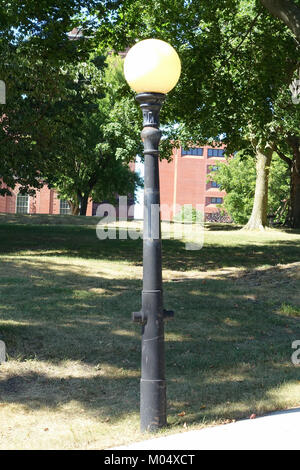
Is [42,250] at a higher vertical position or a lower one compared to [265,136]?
lower

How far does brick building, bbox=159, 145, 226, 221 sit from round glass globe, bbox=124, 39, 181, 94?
278 ft

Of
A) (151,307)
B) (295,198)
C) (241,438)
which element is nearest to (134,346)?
(151,307)

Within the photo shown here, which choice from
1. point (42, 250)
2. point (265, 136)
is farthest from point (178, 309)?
point (265, 136)

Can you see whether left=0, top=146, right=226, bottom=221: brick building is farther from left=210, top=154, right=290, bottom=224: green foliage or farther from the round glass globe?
the round glass globe

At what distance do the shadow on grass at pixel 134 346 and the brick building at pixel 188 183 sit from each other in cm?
7937

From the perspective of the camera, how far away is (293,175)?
33.8 meters

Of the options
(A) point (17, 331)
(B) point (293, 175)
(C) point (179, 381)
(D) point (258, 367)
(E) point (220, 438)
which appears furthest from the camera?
(B) point (293, 175)

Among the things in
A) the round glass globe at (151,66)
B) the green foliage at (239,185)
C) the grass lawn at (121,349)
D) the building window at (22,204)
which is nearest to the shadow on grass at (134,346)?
the grass lawn at (121,349)

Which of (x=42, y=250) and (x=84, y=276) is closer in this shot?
(x=84, y=276)

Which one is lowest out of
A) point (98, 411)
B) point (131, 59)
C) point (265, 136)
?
point (98, 411)

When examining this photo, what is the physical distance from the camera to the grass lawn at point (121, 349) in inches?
Answer: 214

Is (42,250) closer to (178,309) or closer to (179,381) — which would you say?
(178,309)

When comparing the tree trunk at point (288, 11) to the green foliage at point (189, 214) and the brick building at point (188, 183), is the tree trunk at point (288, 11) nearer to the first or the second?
the green foliage at point (189, 214)

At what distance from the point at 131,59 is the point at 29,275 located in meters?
8.74
